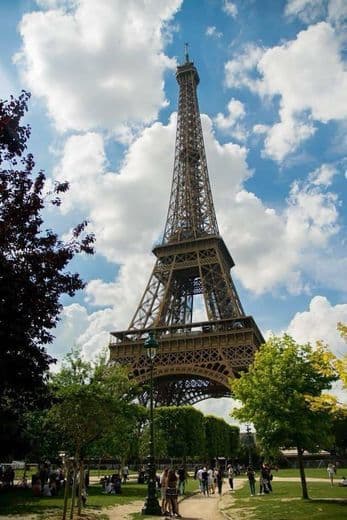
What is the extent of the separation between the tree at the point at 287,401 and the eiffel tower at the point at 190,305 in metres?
26.0

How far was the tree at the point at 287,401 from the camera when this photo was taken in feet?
77.4

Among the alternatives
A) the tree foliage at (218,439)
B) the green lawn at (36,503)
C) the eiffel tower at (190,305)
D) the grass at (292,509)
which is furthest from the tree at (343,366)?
the tree foliage at (218,439)

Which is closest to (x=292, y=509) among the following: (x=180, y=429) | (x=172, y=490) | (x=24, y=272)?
(x=172, y=490)

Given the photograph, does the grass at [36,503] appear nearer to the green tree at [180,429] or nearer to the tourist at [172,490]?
the tourist at [172,490]

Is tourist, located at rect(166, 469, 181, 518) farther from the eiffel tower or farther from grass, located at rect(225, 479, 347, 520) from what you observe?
the eiffel tower

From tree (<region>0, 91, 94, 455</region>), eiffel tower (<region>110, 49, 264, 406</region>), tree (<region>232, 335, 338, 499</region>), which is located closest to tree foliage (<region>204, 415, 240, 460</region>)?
eiffel tower (<region>110, 49, 264, 406</region>)

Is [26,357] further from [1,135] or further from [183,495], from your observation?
[183,495]

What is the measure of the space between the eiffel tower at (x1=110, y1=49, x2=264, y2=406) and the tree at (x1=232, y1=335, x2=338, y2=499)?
26.0m

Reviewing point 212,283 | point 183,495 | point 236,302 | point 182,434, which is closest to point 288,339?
point 183,495

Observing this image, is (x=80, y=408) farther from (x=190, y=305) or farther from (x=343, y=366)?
(x=190, y=305)

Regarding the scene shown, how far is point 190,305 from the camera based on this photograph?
7425 cm

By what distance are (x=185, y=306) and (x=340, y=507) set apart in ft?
175

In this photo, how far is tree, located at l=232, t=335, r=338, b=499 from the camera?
23.6m

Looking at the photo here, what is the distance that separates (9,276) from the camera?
10.6 meters
